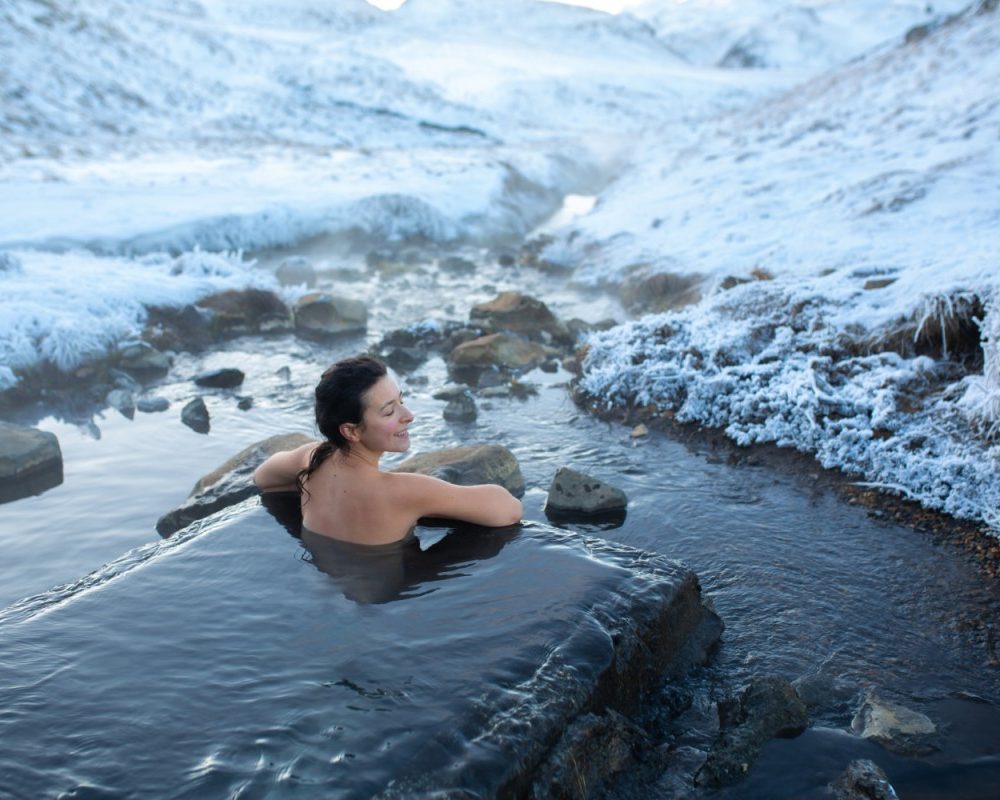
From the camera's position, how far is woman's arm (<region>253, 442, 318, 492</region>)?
4559mm

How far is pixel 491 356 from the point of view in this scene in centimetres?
959

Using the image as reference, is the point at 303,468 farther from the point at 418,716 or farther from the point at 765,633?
the point at 765,633

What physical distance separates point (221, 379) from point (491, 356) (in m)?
2.94

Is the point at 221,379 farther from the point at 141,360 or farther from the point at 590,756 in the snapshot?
the point at 590,756

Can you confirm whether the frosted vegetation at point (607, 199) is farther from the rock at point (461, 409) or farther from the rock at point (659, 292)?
the rock at point (461, 409)

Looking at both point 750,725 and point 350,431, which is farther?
point 350,431

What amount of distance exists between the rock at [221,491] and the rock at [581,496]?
191 cm

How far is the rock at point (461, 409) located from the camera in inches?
312

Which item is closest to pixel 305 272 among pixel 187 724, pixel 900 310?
pixel 900 310

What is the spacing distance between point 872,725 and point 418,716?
6.27 feet

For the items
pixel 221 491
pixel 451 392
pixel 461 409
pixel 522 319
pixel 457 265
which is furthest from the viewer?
pixel 457 265

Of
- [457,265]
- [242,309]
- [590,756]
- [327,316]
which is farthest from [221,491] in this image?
[457,265]

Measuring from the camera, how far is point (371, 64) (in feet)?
148

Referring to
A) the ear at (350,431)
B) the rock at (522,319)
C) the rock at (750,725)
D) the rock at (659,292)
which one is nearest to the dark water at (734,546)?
the rock at (750,725)
